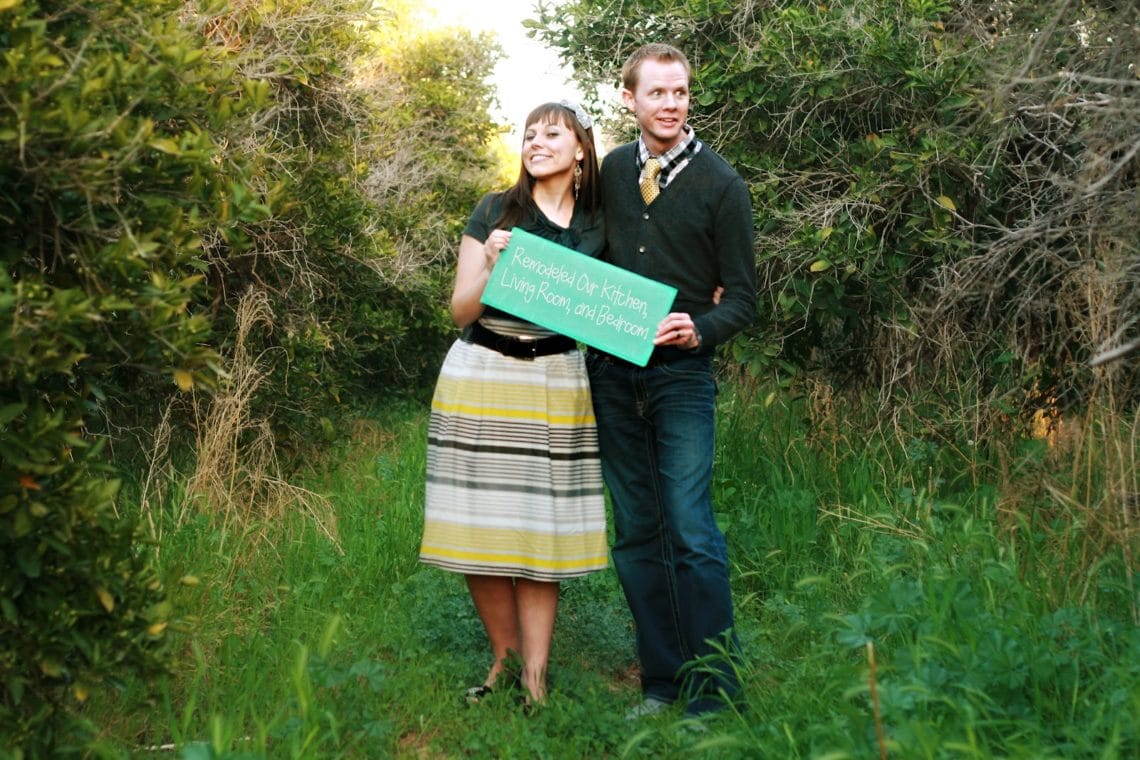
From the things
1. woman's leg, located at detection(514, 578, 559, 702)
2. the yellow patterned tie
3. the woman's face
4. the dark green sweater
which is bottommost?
woman's leg, located at detection(514, 578, 559, 702)

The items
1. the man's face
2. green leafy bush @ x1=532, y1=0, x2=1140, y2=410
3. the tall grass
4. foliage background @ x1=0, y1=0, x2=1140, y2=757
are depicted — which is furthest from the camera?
green leafy bush @ x1=532, y1=0, x2=1140, y2=410

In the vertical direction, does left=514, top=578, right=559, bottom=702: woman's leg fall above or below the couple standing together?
below

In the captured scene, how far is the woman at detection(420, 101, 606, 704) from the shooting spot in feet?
14.0

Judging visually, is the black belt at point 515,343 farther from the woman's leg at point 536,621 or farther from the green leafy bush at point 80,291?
the green leafy bush at point 80,291

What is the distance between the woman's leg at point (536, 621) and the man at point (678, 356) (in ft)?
1.18

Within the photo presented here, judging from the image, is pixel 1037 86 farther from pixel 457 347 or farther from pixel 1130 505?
pixel 457 347

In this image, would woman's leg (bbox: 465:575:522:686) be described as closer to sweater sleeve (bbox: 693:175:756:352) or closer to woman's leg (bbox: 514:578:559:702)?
woman's leg (bbox: 514:578:559:702)

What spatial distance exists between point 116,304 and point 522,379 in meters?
1.61

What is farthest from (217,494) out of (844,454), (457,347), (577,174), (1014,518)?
(1014,518)

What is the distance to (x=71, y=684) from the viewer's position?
127 inches

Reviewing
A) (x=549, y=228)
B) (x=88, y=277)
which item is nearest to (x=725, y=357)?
(x=549, y=228)

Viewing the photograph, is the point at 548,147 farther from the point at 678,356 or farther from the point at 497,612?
the point at 497,612

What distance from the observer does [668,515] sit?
4297 mm

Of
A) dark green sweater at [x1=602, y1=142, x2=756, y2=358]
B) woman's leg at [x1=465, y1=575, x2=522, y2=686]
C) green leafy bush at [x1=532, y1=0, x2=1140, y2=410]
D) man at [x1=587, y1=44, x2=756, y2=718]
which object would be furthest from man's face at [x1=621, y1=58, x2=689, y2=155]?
green leafy bush at [x1=532, y1=0, x2=1140, y2=410]
